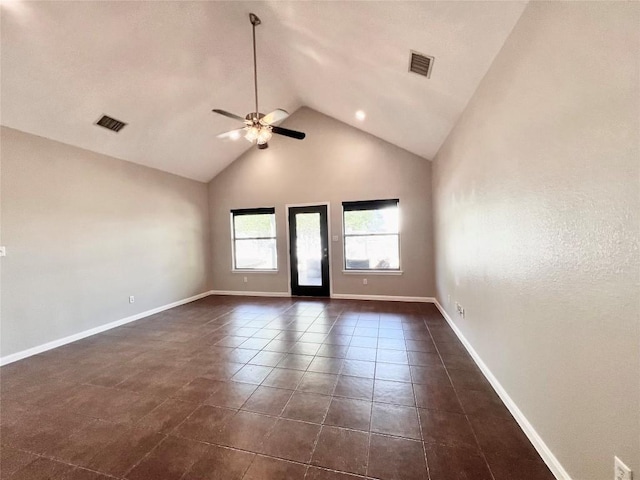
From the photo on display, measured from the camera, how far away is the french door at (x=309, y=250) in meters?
5.84

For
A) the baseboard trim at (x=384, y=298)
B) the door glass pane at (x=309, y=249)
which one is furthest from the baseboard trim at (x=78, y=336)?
the baseboard trim at (x=384, y=298)

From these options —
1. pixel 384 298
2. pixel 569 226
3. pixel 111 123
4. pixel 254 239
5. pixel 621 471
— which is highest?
pixel 111 123

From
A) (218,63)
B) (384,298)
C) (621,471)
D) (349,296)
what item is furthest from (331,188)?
(621,471)

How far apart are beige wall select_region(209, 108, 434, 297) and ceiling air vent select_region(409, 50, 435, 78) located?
106 inches

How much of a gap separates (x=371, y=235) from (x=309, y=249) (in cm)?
144

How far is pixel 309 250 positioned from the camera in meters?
5.98

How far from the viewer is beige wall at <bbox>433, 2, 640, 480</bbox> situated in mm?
1000

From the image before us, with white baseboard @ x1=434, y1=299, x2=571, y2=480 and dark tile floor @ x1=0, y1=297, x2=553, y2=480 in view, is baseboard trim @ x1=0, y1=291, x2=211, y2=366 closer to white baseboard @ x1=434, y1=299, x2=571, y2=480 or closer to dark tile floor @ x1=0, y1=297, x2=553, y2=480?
dark tile floor @ x1=0, y1=297, x2=553, y2=480

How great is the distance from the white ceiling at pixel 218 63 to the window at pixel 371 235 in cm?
142

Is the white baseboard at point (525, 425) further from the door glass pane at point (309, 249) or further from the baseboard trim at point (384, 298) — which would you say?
the door glass pane at point (309, 249)

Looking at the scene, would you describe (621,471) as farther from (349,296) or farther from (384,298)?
(349,296)

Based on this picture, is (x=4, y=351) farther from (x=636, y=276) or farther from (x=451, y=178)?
(x=451, y=178)

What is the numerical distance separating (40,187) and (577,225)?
5514 mm

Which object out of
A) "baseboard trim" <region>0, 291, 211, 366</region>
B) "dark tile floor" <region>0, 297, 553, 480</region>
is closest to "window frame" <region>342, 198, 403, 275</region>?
"dark tile floor" <region>0, 297, 553, 480</region>
